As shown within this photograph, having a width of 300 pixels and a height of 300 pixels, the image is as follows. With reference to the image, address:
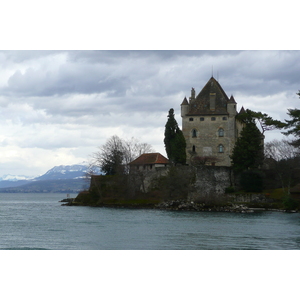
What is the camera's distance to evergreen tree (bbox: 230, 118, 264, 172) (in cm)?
5334

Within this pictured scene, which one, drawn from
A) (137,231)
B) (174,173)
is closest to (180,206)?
(174,173)

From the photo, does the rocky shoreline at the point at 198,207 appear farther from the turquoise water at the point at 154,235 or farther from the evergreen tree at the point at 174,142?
the turquoise water at the point at 154,235

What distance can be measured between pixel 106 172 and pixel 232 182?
17447 mm

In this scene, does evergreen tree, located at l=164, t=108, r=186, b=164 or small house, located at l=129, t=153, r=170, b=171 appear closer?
Answer: evergreen tree, located at l=164, t=108, r=186, b=164

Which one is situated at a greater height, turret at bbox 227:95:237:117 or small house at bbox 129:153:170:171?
turret at bbox 227:95:237:117

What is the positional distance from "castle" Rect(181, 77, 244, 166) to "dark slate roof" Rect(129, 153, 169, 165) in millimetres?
3197

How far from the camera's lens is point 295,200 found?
46.9m

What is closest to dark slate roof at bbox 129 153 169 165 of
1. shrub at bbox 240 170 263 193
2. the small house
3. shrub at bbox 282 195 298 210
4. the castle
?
the small house

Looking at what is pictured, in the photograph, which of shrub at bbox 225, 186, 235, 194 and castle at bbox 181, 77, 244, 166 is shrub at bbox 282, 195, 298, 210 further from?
castle at bbox 181, 77, 244, 166

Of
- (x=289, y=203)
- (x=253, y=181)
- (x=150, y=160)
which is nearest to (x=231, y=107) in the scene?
(x=253, y=181)

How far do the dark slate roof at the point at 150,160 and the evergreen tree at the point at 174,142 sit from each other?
1.51 metres

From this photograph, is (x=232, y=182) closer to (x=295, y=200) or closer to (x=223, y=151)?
(x=223, y=151)

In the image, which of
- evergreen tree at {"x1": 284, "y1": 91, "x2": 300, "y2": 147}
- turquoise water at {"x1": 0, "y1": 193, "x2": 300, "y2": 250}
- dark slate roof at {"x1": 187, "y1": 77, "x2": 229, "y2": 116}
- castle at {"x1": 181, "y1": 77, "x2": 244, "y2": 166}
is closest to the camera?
turquoise water at {"x1": 0, "y1": 193, "x2": 300, "y2": 250}

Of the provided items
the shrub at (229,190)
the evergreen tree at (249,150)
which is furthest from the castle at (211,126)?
the shrub at (229,190)
